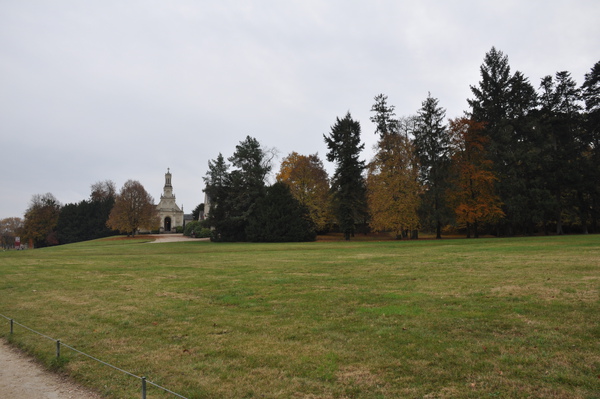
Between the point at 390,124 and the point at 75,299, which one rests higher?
the point at 390,124

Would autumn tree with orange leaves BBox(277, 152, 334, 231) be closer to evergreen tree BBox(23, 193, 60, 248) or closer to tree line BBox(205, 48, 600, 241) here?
tree line BBox(205, 48, 600, 241)

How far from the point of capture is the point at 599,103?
40.5m

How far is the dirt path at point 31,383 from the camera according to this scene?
5.12 m

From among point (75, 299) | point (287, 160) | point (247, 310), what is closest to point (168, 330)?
point (247, 310)

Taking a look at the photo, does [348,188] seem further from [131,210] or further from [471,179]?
[131,210]

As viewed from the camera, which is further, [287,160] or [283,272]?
[287,160]

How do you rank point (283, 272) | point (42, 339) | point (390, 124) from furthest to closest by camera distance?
point (390, 124), point (283, 272), point (42, 339)

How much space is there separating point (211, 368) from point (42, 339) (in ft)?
14.2

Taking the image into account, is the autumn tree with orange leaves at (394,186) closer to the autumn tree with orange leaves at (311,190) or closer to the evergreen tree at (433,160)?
the evergreen tree at (433,160)

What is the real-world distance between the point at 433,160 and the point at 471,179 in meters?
4.45

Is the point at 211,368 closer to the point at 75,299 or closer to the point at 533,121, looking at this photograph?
the point at 75,299

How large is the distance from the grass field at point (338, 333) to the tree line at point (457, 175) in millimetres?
26675

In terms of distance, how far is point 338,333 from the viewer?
6926mm

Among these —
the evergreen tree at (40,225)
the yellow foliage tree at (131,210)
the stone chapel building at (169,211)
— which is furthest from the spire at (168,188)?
the yellow foliage tree at (131,210)
